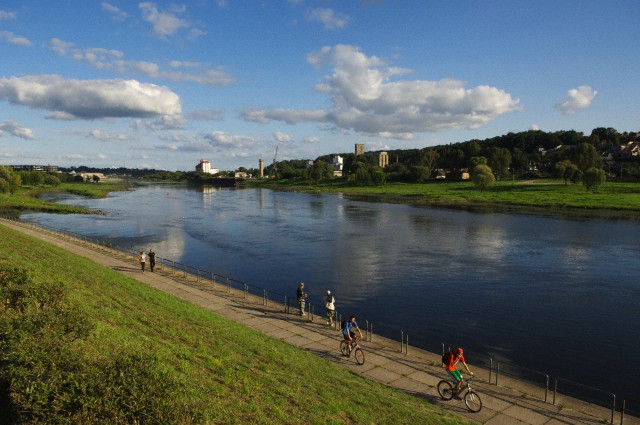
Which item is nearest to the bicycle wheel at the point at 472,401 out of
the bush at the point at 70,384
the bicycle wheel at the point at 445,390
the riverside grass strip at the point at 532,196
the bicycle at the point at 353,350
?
the bicycle wheel at the point at 445,390

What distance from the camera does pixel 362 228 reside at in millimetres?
74188

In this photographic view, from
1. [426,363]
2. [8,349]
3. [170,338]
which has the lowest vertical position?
[426,363]

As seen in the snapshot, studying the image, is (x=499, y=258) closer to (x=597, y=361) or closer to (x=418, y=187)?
(x=597, y=361)

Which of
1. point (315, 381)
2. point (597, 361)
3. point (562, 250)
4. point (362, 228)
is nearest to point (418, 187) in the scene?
point (362, 228)

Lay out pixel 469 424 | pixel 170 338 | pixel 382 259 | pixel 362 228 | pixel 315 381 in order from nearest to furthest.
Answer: pixel 469 424 → pixel 315 381 → pixel 170 338 → pixel 382 259 → pixel 362 228

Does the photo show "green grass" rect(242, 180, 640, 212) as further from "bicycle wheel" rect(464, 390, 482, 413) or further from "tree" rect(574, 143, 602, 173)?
"bicycle wheel" rect(464, 390, 482, 413)

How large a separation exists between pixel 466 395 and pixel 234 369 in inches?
314

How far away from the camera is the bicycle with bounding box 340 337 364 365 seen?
19.1 metres

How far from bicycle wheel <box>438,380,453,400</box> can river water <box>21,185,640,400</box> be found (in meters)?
7.82

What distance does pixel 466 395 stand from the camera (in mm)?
15414

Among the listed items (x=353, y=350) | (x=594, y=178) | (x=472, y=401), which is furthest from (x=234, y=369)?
(x=594, y=178)

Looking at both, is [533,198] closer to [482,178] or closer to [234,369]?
[482,178]


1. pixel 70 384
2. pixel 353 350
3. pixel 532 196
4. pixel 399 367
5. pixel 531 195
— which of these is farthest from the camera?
pixel 531 195

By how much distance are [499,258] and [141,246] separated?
4301 centimetres
